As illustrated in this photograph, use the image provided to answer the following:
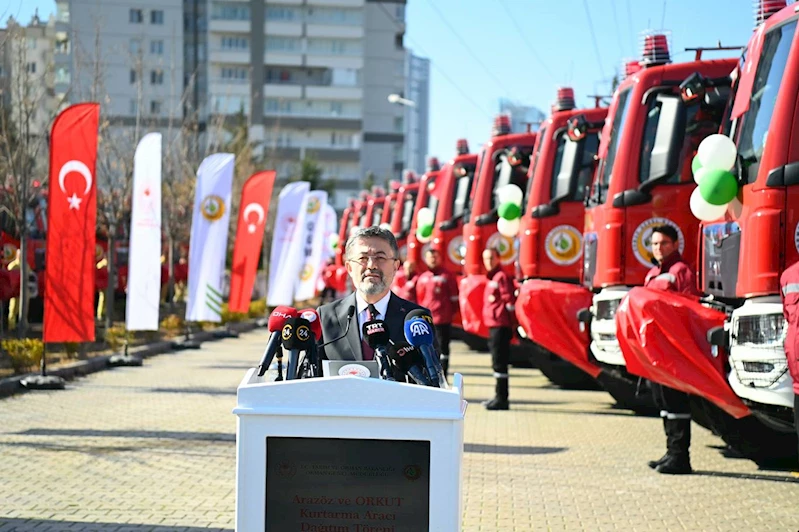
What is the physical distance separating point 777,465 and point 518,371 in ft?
35.6

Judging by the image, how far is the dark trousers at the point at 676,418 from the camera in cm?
1052

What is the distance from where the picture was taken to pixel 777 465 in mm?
11109

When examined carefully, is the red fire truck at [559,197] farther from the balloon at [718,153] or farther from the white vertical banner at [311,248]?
the white vertical banner at [311,248]

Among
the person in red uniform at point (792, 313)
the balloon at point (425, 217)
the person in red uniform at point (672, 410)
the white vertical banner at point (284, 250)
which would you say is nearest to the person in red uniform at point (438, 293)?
the balloon at point (425, 217)

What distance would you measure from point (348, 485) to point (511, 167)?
14.8 metres

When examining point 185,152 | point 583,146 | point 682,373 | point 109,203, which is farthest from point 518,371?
point 185,152

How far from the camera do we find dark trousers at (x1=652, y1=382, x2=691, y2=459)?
10516 mm

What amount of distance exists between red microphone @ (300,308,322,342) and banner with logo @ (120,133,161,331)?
1345 cm

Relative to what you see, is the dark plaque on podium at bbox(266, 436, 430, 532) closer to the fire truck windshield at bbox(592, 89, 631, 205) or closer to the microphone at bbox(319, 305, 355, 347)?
the microphone at bbox(319, 305, 355, 347)

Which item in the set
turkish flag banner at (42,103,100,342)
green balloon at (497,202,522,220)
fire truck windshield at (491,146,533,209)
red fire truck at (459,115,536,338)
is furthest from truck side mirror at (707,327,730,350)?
red fire truck at (459,115,536,338)

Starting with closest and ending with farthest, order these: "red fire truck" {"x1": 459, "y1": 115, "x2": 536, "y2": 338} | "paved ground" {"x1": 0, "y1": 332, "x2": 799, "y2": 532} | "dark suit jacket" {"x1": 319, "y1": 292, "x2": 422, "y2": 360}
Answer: "dark suit jacket" {"x1": 319, "y1": 292, "x2": 422, "y2": 360} → "paved ground" {"x1": 0, "y1": 332, "x2": 799, "y2": 532} → "red fire truck" {"x1": 459, "y1": 115, "x2": 536, "y2": 338}

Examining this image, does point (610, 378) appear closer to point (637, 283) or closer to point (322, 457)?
point (637, 283)

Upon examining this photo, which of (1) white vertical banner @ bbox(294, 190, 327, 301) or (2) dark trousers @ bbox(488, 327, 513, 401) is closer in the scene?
(2) dark trousers @ bbox(488, 327, 513, 401)

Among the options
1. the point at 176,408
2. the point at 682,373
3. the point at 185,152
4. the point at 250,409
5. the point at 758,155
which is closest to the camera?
the point at 250,409
